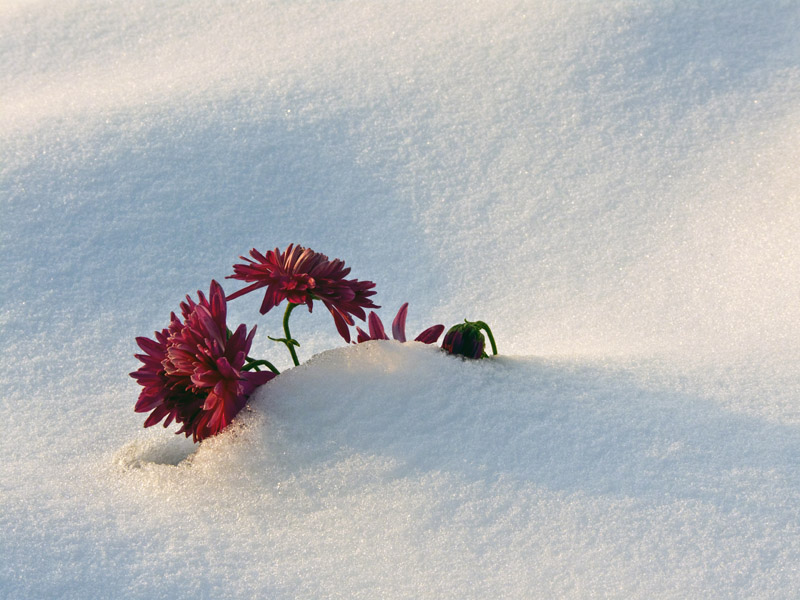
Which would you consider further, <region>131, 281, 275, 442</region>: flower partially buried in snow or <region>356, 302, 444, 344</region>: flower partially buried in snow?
<region>356, 302, 444, 344</region>: flower partially buried in snow

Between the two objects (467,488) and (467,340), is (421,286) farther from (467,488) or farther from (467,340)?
(467,488)

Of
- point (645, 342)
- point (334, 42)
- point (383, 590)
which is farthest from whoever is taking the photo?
point (334, 42)

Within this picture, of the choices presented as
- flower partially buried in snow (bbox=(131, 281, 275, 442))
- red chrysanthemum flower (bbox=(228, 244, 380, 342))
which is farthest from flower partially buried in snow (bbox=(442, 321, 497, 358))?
flower partially buried in snow (bbox=(131, 281, 275, 442))

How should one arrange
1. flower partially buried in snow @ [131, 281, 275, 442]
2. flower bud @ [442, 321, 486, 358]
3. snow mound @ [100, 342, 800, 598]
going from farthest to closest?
flower bud @ [442, 321, 486, 358] → flower partially buried in snow @ [131, 281, 275, 442] → snow mound @ [100, 342, 800, 598]

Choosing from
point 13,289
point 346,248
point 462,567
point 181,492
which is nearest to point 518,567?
point 462,567

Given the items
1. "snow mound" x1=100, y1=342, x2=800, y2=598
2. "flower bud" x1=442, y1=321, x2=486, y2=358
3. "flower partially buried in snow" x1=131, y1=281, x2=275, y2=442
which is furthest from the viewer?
"flower bud" x1=442, y1=321, x2=486, y2=358

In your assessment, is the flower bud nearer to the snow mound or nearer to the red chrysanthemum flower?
the snow mound

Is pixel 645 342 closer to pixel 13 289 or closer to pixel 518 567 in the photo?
pixel 518 567
